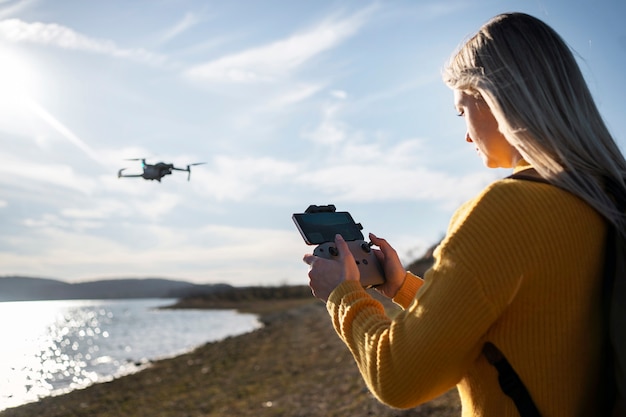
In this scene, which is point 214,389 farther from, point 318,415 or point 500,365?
point 500,365

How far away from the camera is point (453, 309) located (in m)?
1.55

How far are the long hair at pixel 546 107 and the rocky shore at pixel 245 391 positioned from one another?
18.7 feet

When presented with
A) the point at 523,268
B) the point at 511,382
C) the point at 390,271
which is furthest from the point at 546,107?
the point at 390,271

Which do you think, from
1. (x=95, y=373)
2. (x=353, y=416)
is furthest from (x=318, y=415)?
(x=95, y=373)

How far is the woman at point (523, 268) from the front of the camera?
60.9 inches

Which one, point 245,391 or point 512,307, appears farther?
point 245,391

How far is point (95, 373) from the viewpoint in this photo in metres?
20.8

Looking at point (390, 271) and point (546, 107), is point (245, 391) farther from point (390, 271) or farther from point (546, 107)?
point (546, 107)

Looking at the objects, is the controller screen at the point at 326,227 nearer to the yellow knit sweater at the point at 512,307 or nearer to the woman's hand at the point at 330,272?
the woman's hand at the point at 330,272

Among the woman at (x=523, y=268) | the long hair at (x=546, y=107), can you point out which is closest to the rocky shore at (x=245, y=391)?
the woman at (x=523, y=268)

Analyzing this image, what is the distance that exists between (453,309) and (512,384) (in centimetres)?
25

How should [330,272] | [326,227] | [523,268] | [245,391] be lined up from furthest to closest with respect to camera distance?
[245,391] → [326,227] → [330,272] → [523,268]

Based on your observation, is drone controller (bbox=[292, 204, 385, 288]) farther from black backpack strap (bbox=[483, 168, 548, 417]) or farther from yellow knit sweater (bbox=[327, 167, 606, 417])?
black backpack strap (bbox=[483, 168, 548, 417])

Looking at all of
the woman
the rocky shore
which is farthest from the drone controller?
the rocky shore
